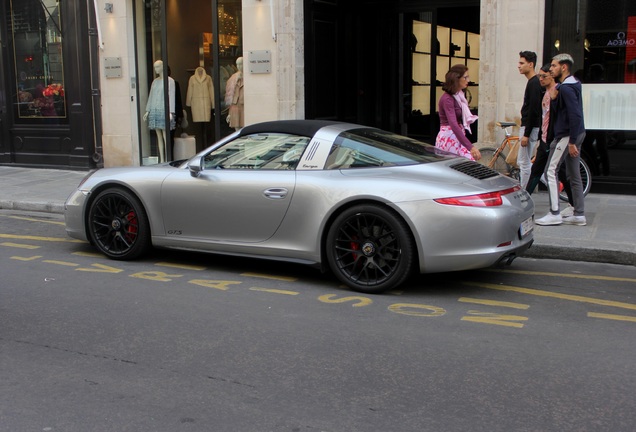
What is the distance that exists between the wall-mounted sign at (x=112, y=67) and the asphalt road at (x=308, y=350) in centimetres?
759

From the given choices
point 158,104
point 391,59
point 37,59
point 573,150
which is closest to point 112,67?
point 158,104

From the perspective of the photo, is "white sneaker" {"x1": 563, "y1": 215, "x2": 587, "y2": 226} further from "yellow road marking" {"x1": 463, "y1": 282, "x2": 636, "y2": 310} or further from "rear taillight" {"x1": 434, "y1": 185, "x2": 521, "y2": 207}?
"rear taillight" {"x1": 434, "y1": 185, "x2": 521, "y2": 207}

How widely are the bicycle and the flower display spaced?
27.8ft

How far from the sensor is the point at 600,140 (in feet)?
34.9

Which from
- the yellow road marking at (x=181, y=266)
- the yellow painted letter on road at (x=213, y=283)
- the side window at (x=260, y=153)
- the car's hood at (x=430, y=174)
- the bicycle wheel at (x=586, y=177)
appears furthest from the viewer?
the bicycle wheel at (x=586, y=177)

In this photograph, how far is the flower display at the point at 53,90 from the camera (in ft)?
47.6

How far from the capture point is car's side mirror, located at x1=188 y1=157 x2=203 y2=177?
22.2 ft

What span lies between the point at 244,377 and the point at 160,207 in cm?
308

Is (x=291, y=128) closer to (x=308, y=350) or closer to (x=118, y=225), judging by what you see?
(x=118, y=225)

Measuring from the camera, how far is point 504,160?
10609 millimetres

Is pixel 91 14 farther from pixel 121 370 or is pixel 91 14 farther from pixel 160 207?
pixel 121 370

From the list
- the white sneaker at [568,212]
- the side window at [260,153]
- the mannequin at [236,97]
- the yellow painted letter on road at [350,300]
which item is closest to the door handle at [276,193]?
the side window at [260,153]

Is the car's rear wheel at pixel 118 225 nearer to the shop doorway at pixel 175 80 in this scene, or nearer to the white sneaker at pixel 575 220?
the white sneaker at pixel 575 220

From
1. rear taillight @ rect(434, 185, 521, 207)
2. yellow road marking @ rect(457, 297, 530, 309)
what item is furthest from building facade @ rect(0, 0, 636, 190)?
yellow road marking @ rect(457, 297, 530, 309)
